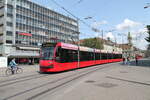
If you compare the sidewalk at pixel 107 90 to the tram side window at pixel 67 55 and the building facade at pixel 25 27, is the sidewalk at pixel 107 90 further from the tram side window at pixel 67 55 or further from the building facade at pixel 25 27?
the building facade at pixel 25 27

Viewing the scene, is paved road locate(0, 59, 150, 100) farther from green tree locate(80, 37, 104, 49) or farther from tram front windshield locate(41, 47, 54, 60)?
green tree locate(80, 37, 104, 49)

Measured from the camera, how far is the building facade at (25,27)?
40.6m

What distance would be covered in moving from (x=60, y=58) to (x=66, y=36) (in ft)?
170

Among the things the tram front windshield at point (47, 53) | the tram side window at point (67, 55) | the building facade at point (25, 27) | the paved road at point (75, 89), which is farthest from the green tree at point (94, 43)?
the paved road at point (75, 89)

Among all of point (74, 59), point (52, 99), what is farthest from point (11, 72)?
point (52, 99)

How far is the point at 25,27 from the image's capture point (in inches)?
1839

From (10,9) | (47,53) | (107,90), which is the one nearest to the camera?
(107,90)

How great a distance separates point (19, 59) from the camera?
37531mm

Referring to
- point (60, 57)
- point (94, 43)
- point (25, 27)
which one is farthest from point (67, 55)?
point (94, 43)

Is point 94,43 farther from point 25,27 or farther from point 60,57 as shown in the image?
point 60,57

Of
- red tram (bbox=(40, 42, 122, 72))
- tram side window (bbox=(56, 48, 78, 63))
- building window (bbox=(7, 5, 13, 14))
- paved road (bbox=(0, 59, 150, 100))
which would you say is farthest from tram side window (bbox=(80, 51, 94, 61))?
building window (bbox=(7, 5, 13, 14))

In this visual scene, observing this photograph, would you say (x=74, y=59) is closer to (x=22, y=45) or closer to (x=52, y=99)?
(x=52, y=99)

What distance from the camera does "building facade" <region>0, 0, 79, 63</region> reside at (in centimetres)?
4057

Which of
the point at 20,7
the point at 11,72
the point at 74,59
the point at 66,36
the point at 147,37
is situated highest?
the point at 20,7
